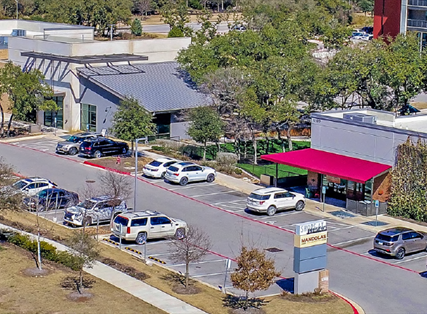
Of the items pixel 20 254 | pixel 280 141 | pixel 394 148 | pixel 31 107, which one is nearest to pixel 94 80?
pixel 31 107

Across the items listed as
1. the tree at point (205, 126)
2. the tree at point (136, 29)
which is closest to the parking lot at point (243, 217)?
the tree at point (205, 126)

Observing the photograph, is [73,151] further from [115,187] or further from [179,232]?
[179,232]

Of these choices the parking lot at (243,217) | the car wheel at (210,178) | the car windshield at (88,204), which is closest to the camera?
the parking lot at (243,217)

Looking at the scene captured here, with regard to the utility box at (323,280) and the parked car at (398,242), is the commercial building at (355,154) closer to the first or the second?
the parked car at (398,242)

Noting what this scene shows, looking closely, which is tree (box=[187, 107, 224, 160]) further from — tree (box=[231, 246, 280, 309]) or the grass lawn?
tree (box=[231, 246, 280, 309])

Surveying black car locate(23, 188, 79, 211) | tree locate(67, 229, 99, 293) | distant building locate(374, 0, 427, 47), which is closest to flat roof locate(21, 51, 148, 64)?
black car locate(23, 188, 79, 211)

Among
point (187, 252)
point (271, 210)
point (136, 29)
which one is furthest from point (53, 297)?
point (136, 29)

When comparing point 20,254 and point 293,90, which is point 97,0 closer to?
point 293,90
